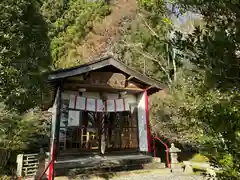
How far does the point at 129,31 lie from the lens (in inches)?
915

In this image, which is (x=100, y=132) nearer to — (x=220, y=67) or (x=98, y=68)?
(x=98, y=68)

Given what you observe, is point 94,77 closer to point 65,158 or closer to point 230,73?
point 65,158

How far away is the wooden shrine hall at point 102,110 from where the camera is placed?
25.5 ft

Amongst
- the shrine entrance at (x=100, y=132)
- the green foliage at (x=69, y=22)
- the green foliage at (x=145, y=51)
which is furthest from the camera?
the green foliage at (x=69, y=22)

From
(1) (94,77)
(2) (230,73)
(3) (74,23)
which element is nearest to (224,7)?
(2) (230,73)

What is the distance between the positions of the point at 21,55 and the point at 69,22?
21805mm

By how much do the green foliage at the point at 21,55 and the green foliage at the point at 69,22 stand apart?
50.4 ft

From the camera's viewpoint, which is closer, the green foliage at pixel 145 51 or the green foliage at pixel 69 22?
the green foliage at pixel 145 51

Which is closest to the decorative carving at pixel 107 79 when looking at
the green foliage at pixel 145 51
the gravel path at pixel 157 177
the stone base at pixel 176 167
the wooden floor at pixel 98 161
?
the wooden floor at pixel 98 161

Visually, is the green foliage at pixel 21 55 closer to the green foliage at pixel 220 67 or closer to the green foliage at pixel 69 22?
the green foliage at pixel 220 67

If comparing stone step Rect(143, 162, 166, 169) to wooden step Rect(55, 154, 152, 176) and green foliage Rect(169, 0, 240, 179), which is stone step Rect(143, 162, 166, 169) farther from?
green foliage Rect(169, 0, 240, 179)

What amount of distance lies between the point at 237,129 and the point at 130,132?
773cm

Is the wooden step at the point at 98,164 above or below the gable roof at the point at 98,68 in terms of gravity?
below

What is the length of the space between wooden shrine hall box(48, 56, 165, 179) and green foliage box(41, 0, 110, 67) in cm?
1541
